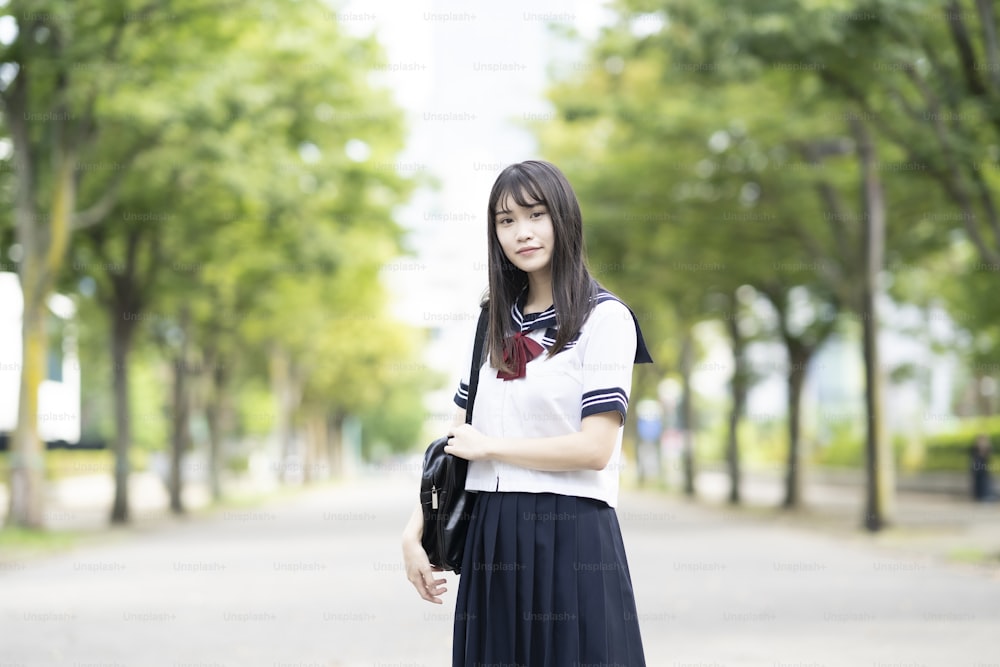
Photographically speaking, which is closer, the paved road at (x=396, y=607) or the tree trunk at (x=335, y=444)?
the paved road at (x=396, y=607)

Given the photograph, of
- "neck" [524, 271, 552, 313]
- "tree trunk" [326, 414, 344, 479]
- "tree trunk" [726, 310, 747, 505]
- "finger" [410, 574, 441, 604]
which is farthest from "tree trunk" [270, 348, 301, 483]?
"neck" [524, 271, 552, 313]

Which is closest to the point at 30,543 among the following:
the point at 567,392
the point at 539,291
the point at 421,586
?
the point at 421,586

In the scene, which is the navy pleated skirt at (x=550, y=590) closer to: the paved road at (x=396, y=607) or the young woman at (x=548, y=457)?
the young woman at (x=548, y=457)

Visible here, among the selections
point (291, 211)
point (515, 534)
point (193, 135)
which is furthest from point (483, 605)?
point (291, 211)

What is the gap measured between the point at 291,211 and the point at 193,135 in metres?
→ 2.32

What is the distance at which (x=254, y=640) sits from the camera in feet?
27.8

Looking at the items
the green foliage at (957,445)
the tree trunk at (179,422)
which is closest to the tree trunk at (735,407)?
the green foliage at (957,445)

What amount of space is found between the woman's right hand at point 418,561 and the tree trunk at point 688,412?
2987 centimetres

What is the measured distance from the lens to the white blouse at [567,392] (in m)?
2.81

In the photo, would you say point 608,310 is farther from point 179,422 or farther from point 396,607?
point 179,422

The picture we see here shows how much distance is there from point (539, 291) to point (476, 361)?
8.6 inches

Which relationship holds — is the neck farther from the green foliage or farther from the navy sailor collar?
the green foliage

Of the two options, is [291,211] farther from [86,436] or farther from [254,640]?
[86,436]

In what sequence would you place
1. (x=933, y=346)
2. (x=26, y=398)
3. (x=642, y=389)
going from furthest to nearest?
(x=642, y=389), (x=933, y=346), (x=26, y=398)
